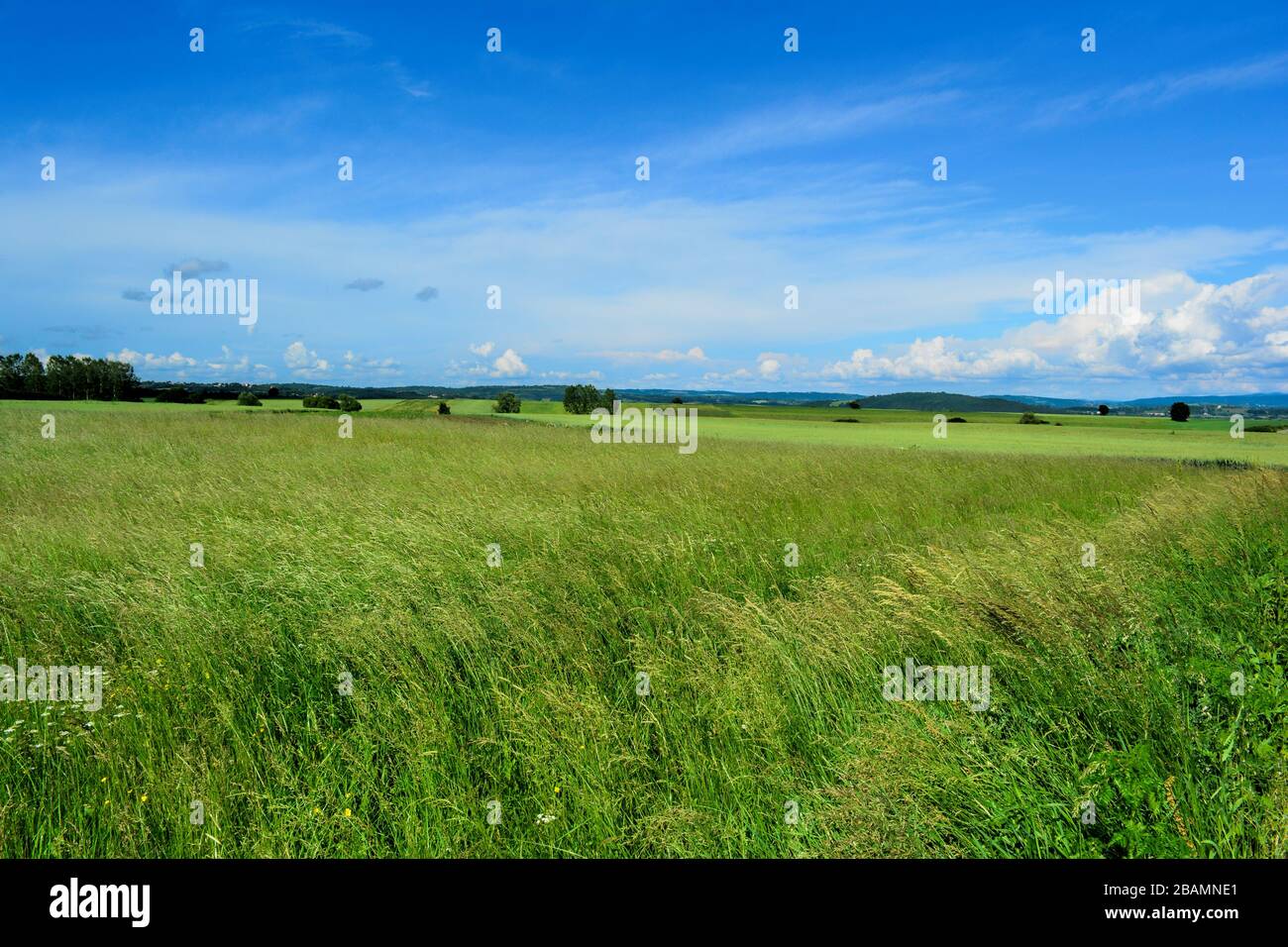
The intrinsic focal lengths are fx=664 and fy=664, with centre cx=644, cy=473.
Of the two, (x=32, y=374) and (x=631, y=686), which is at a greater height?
(x=32, y=374)

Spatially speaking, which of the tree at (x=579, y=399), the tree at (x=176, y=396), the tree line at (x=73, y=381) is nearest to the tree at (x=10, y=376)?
the tree line at (x=73, y=381)

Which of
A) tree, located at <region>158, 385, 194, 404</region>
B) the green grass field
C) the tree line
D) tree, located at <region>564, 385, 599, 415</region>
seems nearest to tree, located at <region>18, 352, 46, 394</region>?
the tree line

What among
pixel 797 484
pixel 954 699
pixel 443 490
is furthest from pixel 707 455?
pixel 954 699

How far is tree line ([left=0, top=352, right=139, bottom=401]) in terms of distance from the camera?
148 feet

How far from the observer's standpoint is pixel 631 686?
3.94 metres

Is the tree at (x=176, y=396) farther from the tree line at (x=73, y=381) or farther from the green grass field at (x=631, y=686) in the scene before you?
the green grass field at (x=631, y=686)

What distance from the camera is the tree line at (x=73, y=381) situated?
45.1 meters

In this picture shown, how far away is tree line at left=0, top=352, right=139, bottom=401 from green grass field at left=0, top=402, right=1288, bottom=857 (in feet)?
156

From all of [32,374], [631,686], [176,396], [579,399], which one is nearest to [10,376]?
[32,374]

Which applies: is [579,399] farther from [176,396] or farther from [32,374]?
[32,374]

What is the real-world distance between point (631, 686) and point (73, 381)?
58.8m

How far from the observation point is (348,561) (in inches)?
228

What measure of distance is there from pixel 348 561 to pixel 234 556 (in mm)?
1025
